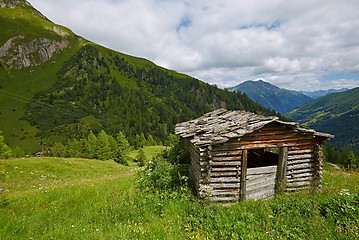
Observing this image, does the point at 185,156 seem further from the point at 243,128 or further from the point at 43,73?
the point at 43,73

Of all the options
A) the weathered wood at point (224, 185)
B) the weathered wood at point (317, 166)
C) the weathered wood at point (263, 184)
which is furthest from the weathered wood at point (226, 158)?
the weathered wood at point (317, 166)

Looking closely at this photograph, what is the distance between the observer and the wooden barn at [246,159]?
11.0 m

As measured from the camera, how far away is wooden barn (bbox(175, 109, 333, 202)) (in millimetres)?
11016

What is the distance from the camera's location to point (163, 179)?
472 inches

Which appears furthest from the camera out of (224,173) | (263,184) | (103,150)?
(103,150)

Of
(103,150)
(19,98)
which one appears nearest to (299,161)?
(103,150)

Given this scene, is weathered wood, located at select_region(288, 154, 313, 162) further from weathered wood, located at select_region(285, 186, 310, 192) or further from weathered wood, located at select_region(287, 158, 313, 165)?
weathered wood, located at select_region(285, 186, 310, 192)

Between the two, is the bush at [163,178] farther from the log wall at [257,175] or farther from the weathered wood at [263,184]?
the weathered wood at [263,184]

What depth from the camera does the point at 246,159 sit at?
11430mm

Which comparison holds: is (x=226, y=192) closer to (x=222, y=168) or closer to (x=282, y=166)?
(x=222, y=168)

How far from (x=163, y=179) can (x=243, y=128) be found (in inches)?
180

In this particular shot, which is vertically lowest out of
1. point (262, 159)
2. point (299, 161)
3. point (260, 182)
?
point (262, 159)

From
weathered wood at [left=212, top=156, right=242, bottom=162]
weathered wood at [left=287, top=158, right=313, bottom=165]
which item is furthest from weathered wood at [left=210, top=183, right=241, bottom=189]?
weathered wood at [left=287, top=158, right=313, bottom=165]

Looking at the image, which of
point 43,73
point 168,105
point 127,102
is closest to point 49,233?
point 127,102
